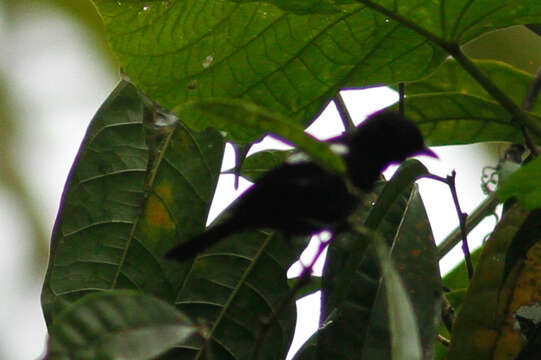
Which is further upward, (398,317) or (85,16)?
(85,16)

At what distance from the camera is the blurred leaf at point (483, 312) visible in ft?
6.68

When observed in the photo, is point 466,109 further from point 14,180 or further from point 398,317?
point 14,180

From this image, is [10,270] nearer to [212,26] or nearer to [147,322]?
[212,26]

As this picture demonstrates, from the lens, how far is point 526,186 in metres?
1.90

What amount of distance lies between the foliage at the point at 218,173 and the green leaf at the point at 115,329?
710 millimetres

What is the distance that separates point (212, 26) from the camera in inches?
95.7

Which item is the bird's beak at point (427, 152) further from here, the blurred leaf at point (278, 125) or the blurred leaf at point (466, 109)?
the blurred leaf at point (278, 125)

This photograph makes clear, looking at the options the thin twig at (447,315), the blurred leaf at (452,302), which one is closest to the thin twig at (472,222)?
the blurred leaf at (452,302)

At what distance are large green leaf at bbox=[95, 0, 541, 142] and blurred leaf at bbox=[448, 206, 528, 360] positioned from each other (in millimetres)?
604

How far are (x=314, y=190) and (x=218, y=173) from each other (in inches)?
23.2

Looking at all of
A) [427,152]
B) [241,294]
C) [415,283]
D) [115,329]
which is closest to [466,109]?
[427,152]

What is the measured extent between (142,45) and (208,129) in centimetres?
29

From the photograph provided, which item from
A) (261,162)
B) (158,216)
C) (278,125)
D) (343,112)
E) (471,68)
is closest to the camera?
(278,125)

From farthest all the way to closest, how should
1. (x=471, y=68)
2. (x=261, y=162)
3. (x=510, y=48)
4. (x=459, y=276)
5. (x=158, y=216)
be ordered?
1. (x=510, y=48)
2. (x=459, y=276)
3. (x=261, y=162)
4. (x=158, y=216)
5. (x=471, y=68)
